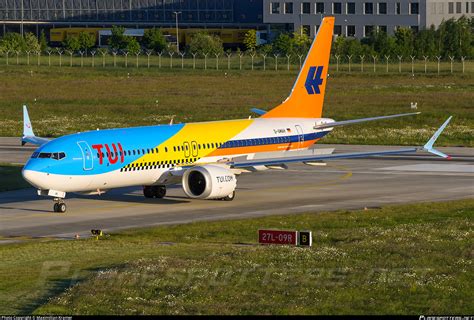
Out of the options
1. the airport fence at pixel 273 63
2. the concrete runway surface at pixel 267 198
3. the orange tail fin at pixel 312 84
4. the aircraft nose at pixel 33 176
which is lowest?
the concrete runway surface at pixel 267 198

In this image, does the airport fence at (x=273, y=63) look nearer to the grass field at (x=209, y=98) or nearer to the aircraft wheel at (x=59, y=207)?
the grass field at (x=209, y=98)

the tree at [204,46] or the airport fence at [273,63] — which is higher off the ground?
the tree at [204,46]

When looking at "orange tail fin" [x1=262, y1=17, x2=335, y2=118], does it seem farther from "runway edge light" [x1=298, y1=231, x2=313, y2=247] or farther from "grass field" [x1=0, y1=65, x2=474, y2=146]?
"runway edge light" [x1=298, y1=231, x2=313, y2=247]

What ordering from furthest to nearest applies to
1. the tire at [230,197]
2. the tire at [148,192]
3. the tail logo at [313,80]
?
1. the tail logo at [313,80]
2. the tire at [148,192]
3. the tire at [230,197]

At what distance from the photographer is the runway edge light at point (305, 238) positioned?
1528 inches

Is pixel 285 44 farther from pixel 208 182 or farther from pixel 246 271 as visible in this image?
pixel 246 271

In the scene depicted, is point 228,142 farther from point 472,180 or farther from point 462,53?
point 462,53

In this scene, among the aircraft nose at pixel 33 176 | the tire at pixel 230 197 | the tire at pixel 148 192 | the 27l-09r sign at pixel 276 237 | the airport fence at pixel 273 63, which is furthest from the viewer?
the airport fence at pixel 273 63

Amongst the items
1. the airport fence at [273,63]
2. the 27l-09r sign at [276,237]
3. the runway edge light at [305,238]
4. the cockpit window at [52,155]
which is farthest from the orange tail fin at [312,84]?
the airport fence at [273,63]

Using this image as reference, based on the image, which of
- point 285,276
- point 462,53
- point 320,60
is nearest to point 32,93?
point 320,60

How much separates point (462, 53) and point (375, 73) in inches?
1291

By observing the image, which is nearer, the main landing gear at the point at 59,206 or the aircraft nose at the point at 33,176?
the aircraft nose at the point at 33,176

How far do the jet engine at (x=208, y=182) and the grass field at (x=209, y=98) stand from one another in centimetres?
2924

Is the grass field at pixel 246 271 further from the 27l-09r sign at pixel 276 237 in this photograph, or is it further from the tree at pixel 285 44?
the tree at pixel 285 44
